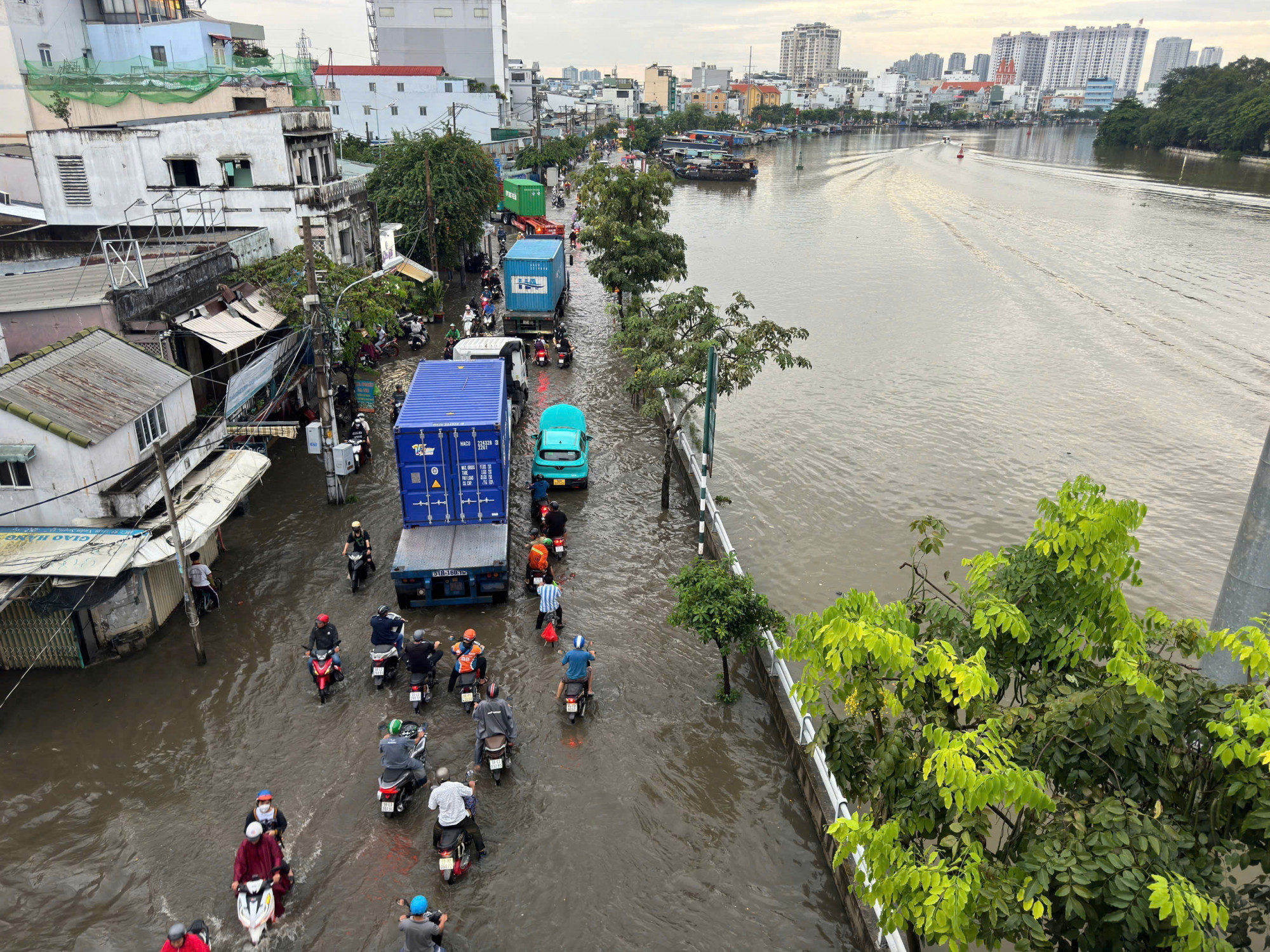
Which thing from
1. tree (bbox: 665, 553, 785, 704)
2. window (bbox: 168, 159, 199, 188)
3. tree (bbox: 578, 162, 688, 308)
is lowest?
tree (bbox: 665, 553, 785, 704)

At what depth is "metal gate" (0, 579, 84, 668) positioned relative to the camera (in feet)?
40.2

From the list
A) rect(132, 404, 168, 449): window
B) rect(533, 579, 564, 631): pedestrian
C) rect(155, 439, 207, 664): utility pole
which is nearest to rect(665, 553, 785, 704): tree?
rect(533, 579, 564, 631): pedestrian

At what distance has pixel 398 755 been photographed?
10078 mm

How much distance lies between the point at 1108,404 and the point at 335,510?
2622cm

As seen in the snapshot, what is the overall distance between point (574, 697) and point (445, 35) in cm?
9579

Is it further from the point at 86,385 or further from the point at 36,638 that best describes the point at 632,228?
the point at 36,638

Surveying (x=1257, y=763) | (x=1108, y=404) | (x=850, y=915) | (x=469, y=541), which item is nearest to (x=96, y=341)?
(x=469, y=541)

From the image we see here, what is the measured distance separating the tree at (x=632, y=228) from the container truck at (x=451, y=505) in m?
11.8

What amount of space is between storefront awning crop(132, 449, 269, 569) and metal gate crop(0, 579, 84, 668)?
1479mm

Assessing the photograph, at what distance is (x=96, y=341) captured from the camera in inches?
591

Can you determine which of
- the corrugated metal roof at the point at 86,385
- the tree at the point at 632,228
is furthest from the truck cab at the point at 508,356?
the corrugated metal roof at the point at 86,385

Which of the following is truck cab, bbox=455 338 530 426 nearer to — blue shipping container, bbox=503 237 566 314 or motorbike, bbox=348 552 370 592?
blue shipping container, bbox=503 237 566 314

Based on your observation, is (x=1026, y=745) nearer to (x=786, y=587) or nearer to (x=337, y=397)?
(x=786, y=587)

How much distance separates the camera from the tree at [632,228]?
25531 millimetres
